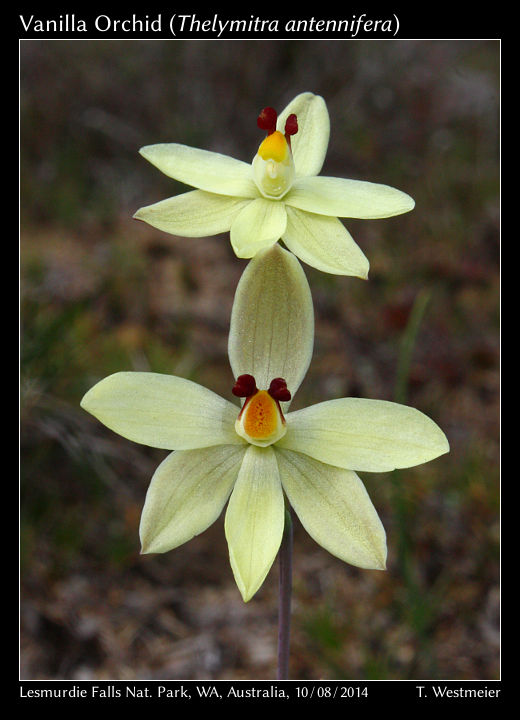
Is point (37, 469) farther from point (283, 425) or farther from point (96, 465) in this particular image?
point (283, 425)

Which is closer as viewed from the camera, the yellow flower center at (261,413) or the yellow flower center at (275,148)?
the yellow flower center at (261,413)

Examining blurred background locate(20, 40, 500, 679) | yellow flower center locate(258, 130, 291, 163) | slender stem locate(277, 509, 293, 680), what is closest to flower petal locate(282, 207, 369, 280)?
yellow flower center locate(258, 130, 291, 163)

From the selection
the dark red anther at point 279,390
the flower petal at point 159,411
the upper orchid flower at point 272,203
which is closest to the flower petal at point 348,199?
the upper orchid flower at point 272,203

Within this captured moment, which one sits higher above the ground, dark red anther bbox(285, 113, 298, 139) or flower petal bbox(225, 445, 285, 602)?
dark red anther bbox(285, 113, 298, 139)

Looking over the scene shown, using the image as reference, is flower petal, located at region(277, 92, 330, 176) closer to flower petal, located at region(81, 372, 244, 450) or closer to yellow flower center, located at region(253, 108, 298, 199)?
yellow flower center, located at region(253, 108, 298, 199)

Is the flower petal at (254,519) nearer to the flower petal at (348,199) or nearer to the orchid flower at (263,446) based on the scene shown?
the orchid flower at (263,446)

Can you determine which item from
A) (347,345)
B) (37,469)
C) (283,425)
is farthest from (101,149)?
(283,425)
